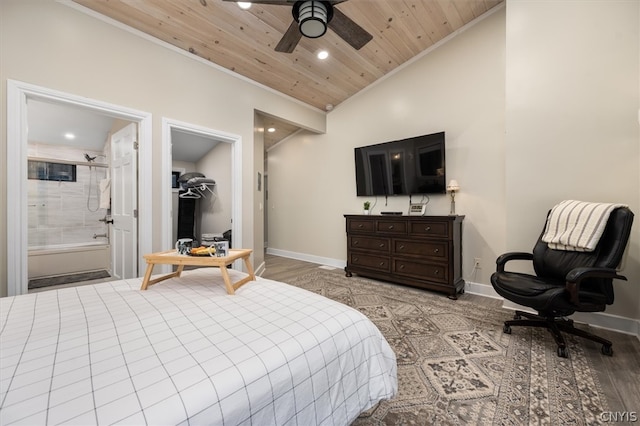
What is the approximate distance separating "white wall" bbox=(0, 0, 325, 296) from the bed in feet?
6.13

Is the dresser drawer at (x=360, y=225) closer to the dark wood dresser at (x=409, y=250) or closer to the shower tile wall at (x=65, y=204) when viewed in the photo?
the dark wood dresser at (x=409, y=250)

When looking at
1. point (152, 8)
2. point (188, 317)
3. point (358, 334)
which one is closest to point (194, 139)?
point (152, 8)

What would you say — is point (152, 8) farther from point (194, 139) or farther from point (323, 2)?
point (194, 139)

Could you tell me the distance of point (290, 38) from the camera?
7.65 feet

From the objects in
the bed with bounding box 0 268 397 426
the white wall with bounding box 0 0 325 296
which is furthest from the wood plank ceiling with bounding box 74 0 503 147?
the bed with bounding box 0 268 397 426

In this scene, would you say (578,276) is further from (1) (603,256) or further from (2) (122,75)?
(2) (122,75)

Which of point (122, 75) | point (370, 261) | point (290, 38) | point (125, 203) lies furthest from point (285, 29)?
point (370, 261)

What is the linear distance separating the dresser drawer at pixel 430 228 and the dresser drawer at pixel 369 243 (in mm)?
439

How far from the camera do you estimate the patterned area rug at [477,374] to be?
1.39 metres

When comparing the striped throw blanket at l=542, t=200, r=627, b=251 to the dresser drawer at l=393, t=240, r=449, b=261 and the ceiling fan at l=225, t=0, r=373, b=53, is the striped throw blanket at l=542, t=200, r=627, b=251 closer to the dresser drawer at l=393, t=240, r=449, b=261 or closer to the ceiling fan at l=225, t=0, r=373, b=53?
the dresser drawer at l=393, t=240, r=449, b=261

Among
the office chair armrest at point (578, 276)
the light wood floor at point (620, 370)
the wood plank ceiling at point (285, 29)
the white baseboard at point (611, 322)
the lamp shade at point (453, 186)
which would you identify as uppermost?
the wood plank ceiling at point (285, 29)

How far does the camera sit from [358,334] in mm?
1031

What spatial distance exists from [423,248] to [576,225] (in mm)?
1477

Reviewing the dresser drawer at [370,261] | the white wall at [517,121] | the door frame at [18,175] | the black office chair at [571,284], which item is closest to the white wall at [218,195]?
the white wall at [517,121]
